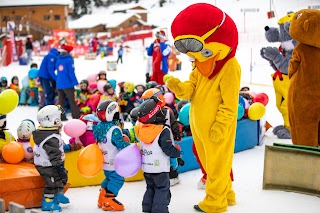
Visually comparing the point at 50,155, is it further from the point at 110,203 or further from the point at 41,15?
the point at 41,15

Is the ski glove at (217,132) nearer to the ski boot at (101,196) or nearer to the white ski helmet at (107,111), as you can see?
the white ski helmet at (107,111)

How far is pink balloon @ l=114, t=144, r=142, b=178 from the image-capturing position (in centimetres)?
459

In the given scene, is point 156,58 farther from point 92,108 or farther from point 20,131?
point 20,131

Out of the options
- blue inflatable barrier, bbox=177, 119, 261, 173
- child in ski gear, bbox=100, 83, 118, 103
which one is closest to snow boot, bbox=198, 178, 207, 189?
blue inflatable barrier, bbox=177, 119, 261, 173

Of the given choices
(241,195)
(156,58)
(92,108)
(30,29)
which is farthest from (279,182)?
(30,29)

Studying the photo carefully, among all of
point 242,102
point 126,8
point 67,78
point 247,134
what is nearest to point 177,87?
point 242,102

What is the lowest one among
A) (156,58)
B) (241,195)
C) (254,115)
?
(241,195)

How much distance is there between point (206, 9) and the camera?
4.51 meters

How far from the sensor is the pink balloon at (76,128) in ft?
18.4

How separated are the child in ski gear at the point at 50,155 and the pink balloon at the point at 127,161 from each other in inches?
21.8

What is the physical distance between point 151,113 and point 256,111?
275 cm

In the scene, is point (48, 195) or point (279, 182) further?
point (279, 182)

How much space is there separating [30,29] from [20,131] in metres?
29.7

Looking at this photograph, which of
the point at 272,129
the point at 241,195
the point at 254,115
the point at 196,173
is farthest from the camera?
the point at 272,129
